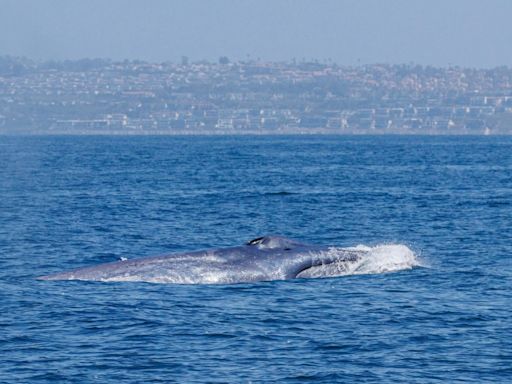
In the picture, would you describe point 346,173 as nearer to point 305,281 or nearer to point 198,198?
point 198,198

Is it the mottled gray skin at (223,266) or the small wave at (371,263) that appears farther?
the small wave at (371,263)

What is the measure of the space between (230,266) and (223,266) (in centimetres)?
19

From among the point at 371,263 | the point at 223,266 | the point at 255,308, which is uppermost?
the point at 223,266

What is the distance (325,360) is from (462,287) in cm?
941

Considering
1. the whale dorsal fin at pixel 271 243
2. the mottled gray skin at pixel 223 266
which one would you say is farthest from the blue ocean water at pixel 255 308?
the whale dorsal fin at pixel 271 243

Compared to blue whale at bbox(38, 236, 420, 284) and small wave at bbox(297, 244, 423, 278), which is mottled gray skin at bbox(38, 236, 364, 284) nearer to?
blue whale at bbox(38, 236, 420, 284)

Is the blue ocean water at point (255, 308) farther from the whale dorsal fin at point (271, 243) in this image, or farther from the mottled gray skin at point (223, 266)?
the whale dorsal fin at point (271, 243)

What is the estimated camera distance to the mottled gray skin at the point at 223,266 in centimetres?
3291

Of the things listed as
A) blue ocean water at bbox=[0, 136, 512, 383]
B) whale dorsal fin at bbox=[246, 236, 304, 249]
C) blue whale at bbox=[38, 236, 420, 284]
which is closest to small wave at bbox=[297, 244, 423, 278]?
blue whale at bbox=[38, 236, 420, 284]

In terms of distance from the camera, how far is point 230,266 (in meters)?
33.3

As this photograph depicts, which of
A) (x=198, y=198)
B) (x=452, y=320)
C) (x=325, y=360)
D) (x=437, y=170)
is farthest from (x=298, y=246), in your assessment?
(x=437, y=170)

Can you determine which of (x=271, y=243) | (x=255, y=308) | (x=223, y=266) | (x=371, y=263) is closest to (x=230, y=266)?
(x=223, y=266)

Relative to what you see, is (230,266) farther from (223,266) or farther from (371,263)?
(371,263)

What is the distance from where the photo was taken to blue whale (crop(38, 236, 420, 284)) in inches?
1296
